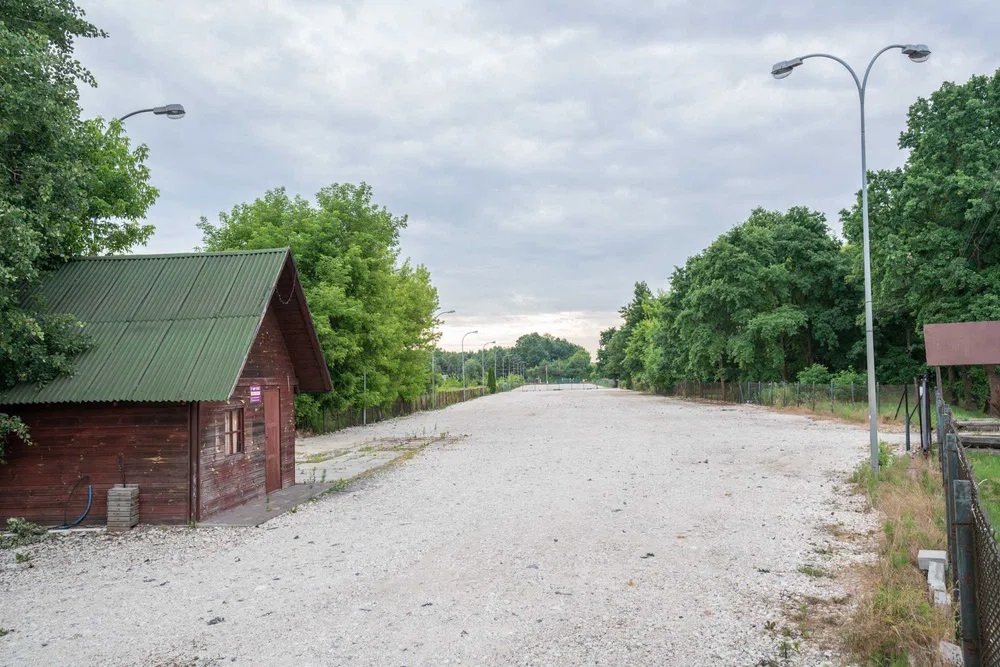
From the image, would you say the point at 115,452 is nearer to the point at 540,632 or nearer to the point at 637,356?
the point at 540,632

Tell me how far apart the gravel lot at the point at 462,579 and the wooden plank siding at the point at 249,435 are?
1123mm

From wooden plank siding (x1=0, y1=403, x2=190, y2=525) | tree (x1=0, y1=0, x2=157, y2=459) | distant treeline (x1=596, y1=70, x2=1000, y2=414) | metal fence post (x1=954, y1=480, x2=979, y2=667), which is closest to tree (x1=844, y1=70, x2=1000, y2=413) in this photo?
distant treeline (x1=596, y1=70, x2=1000, y2=414)

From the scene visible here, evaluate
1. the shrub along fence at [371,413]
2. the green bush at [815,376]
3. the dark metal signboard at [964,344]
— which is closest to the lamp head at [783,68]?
the dark metal signboard at [964,344]

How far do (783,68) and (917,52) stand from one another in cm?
254

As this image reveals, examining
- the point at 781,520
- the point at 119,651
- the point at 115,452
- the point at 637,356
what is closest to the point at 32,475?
the point at 115,452

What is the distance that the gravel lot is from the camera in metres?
5.88

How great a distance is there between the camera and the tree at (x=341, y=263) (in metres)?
26.0

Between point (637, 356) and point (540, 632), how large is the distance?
79.1 m

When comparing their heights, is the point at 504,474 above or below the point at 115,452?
below

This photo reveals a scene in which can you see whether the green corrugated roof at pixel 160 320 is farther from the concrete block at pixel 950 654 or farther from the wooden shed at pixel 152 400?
the concrete block at pixel 950 654

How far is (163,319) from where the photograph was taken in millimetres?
12008

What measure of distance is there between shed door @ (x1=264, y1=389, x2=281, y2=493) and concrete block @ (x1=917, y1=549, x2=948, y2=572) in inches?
441

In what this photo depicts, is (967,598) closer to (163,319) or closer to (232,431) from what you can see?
(232,431)

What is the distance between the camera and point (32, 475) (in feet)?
36.0
